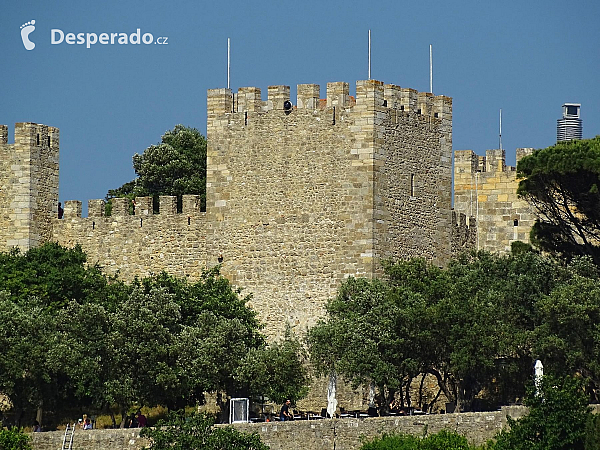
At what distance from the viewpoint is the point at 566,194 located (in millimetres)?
48625

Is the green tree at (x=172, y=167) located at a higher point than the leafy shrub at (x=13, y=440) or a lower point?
higher

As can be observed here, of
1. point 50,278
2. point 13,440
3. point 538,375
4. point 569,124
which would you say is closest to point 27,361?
point 13,440

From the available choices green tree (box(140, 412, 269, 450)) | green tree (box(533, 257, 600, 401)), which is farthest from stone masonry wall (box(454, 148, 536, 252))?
green tree (box(140, 412, 269, 450))


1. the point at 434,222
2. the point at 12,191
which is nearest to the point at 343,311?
the point at 434,222

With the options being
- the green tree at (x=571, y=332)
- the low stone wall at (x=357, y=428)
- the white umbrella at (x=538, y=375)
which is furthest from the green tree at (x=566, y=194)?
the low stone wall at (x=357, y=428)

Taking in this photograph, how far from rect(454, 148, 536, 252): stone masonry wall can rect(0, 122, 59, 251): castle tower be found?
10.9m

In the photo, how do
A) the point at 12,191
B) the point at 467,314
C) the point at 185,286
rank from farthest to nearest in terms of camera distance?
1. the point at 12,191
2. the point at 185,286
3. the point at 467,314

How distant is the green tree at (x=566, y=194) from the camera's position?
4766cm

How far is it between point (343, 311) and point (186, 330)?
3.68 m

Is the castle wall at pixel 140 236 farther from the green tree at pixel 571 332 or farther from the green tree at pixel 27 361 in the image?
the green tree at pixel 571 332

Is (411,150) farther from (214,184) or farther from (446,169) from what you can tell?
(214,184)

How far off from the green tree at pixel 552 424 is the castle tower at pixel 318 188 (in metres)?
6.49

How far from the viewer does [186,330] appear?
4594 centimetres

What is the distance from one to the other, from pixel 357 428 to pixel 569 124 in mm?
16618
